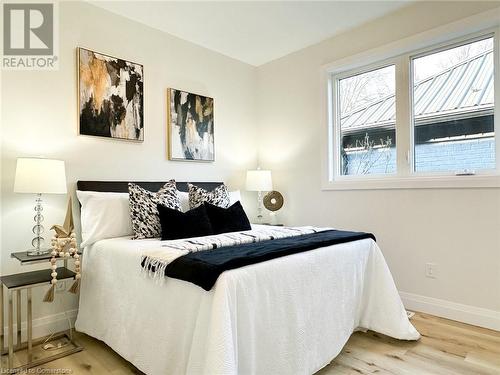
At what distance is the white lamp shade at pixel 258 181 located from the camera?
153 inches

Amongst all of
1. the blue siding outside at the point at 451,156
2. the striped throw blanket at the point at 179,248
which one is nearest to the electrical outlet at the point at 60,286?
the striped throw blanket at the point at 179,248

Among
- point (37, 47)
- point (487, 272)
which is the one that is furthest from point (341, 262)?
point (37, 47)

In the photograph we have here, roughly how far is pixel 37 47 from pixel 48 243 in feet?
5.03

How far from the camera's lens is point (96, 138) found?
287 cm

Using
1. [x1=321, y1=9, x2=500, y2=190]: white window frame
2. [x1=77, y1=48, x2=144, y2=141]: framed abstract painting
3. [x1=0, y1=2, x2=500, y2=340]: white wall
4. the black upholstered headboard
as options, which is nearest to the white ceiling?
[x1=0, y1=2, x2=500, y2=340]: white wall

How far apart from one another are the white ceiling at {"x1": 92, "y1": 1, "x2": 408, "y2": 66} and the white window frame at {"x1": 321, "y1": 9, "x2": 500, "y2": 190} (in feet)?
1.23

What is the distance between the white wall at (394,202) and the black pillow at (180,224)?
1.66 metres

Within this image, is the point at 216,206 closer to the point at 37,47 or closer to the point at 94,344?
the point at 94,344

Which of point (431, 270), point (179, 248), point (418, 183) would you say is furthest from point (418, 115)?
point (179, 248)

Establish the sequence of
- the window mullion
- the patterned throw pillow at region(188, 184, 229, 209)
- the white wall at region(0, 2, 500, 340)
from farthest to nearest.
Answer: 1. the window mullion
2. the patterned throw pillow at region(188, 184, 229, 209)
3. the white wall at region(0, 2, 500, 340)

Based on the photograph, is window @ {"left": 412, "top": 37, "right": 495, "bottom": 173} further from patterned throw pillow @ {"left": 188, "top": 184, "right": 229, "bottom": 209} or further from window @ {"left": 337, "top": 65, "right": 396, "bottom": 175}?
patterned throw pillow @ {"left": 188, "top": 184, "right": 229, "bottom": 209}

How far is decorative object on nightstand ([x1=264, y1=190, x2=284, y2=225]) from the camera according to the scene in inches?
156

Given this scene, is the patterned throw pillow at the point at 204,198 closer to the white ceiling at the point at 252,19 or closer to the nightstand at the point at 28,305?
the nightstand at the point at 28,305

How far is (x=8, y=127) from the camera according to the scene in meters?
2.41
